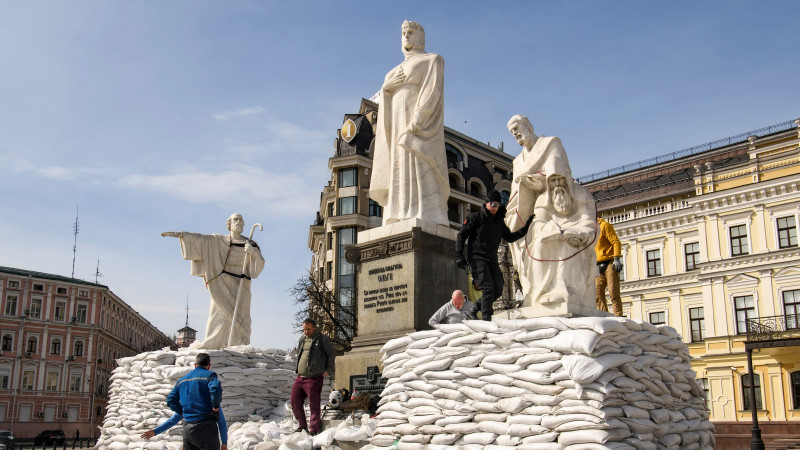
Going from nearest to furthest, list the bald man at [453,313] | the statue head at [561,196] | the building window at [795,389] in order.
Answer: the statue head at [561,196] → the bald man at [453,313] → the building window at [795,389]

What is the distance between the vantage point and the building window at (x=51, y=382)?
195 feet

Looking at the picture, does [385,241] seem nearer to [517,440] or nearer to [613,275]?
→ [613,275]

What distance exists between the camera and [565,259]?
7496mm

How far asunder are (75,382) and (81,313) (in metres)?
6.08

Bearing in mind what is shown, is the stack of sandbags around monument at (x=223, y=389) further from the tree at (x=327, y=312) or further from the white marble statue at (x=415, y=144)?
the tree at (x=327, y=312)

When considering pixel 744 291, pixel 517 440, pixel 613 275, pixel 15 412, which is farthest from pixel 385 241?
pixel 15 412

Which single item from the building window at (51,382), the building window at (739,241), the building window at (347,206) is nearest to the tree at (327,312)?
the building window at (347,206)

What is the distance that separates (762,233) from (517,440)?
31.0 m

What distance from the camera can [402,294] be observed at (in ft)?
33.4

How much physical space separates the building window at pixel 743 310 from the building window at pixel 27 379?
5296 centimetres

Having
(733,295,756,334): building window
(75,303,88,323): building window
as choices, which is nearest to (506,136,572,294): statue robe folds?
(733,295,756,334): building window

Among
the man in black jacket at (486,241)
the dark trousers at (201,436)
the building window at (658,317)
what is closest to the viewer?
the dark trousers at (201,436)

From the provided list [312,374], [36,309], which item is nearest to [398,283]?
[312,374]

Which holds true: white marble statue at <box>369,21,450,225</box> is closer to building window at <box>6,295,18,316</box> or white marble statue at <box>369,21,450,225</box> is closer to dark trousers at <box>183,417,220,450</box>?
dark trousers at <box>183,417,220,450</box>
